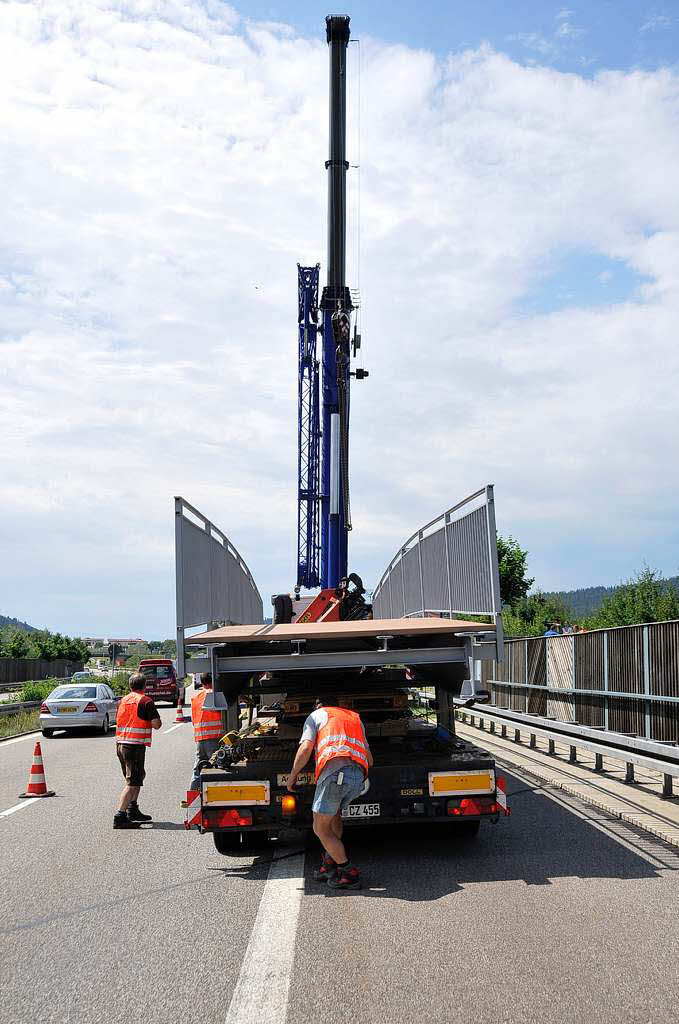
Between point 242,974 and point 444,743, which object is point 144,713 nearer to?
point 444,743

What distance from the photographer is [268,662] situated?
8586 millimetres

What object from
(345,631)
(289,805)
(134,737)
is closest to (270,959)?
(289,805)

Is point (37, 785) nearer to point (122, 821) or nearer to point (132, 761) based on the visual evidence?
point (132, 761)

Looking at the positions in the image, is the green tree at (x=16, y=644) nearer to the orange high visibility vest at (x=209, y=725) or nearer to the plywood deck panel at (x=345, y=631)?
the orange high visibility vest at (x=209, y=725)

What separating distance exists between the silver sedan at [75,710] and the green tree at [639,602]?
2136cm

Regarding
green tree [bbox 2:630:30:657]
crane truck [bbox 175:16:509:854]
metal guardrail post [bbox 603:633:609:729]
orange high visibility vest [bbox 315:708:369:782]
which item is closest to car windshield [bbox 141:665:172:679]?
crane truck [bbox 175:16:509:854]

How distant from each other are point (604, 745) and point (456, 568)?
3.48 m

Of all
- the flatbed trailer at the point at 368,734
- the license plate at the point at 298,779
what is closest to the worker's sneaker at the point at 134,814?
the flatbed trailer at the point at 368,734

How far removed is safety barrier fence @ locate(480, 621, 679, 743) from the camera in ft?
41.8

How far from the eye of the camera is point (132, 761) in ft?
34.8

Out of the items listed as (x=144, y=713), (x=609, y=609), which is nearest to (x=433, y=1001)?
(x=144, y=713)

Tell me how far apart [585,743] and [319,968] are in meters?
7.69

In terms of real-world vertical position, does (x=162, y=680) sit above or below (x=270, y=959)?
below

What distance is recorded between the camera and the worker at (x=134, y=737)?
10375 millimetres
